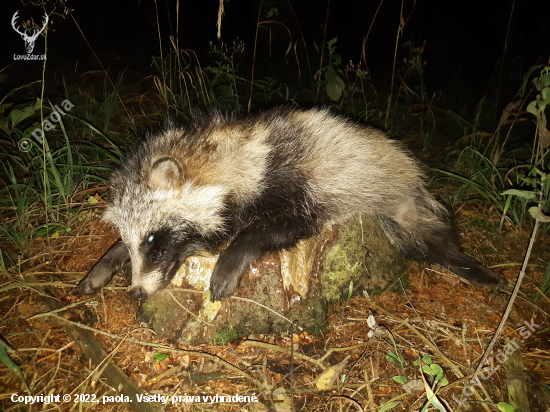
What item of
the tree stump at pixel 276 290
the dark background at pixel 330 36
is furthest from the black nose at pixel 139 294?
the dark background at pixel 330 36

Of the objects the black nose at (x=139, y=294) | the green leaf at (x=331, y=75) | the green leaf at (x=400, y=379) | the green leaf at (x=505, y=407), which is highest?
the green leaf at (x=331, y=75)

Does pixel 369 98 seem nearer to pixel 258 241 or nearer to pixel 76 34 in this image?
pixel 258 241

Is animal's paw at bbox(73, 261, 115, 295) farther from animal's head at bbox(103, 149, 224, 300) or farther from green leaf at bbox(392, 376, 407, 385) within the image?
green leaf at bbox(392, 376, 407, 385)

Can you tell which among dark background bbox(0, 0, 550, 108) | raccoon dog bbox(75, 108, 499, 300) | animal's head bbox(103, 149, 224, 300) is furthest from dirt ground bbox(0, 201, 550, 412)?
dark background bbox(0, 0, 550, 108)

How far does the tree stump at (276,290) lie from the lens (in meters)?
3.02

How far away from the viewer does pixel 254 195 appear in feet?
10.8

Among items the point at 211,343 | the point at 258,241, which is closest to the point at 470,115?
the point at 258,241

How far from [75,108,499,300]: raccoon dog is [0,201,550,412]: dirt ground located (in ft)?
1.10

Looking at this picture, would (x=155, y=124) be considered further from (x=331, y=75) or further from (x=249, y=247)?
(x=331, y=75)

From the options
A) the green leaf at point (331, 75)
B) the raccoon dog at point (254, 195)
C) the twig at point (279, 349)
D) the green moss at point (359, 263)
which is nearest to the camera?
→ the twig at point (279, 349)

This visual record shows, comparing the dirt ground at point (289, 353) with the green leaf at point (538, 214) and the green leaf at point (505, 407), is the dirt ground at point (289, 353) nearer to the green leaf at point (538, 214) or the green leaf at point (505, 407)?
the green leaf at point (505, 407)

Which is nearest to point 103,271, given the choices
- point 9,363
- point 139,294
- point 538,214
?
point 139,294

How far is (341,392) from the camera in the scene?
8.00 ft

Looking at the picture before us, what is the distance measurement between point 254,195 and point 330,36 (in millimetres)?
10435
